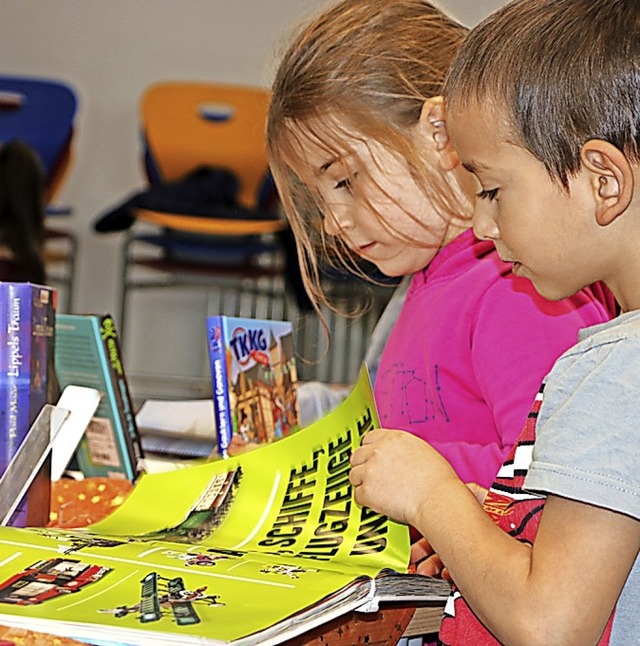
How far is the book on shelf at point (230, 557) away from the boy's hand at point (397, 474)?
0.02 m

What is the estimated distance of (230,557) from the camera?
64 centimetres

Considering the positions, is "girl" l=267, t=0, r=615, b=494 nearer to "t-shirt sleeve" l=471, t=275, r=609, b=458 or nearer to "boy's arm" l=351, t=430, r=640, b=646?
"t-shirt sleeve" l=471, t=275, r=609, b=458

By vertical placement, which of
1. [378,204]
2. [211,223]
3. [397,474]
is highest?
[378,204]

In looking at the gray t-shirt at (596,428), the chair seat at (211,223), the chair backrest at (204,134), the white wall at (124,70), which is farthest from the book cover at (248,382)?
the white wall at (124,70)

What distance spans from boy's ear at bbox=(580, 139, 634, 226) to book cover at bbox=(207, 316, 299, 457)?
466 mm

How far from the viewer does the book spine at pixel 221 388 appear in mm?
999

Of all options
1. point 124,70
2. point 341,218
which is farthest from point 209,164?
point 341,218

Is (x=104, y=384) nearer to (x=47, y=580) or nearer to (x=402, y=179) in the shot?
(x=402, y=179)

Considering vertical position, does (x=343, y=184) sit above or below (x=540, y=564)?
above

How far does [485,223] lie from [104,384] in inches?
17.9

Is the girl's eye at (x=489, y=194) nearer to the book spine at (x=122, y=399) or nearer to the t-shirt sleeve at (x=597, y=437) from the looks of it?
the t-shirt sleeve at (x=597, y=437)

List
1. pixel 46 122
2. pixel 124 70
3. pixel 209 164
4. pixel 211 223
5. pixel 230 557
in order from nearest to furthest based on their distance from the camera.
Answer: pixel 230 557, pixel 211 223, pixel 209 164, pixel 46 122, pixel 124 70

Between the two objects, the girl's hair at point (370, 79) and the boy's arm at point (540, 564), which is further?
the girl's hair at point (370, 79)

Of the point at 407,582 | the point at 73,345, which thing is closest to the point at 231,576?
the point at 407,582
